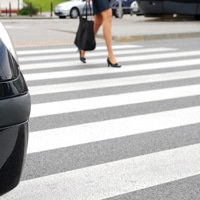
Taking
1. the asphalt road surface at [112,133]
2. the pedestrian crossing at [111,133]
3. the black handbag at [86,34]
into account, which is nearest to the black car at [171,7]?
the asphalt road surface at [112,133]

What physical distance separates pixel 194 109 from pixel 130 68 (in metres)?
3.22

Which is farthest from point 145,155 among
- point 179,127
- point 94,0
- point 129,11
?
point 129,11

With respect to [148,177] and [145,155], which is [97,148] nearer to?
[145,155]

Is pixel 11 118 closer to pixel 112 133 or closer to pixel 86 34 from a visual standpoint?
pixel 112 133

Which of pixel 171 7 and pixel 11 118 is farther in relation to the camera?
pixel 171 7

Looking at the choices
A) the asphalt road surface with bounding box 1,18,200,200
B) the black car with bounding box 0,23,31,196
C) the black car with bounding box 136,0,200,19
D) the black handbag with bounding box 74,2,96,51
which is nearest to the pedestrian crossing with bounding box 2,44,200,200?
the asphalt road surface with bounding box 1,18,200,200

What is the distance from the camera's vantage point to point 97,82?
7363 millimetres

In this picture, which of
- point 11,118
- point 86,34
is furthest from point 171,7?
point 11,118

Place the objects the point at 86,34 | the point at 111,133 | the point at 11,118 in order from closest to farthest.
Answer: the point at 11,118 < the point at 111,133 < the point at 86,34

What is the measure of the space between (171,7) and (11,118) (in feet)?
71.0

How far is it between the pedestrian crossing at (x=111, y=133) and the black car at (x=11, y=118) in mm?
711

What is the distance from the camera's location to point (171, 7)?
76.5 feet

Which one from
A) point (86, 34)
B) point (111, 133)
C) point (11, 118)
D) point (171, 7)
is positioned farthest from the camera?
point (171, 7)

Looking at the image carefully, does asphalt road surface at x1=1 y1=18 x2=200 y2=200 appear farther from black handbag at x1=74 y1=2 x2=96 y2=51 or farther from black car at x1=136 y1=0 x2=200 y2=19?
black car at x1=136 y1=0 x2=200 y2=19
